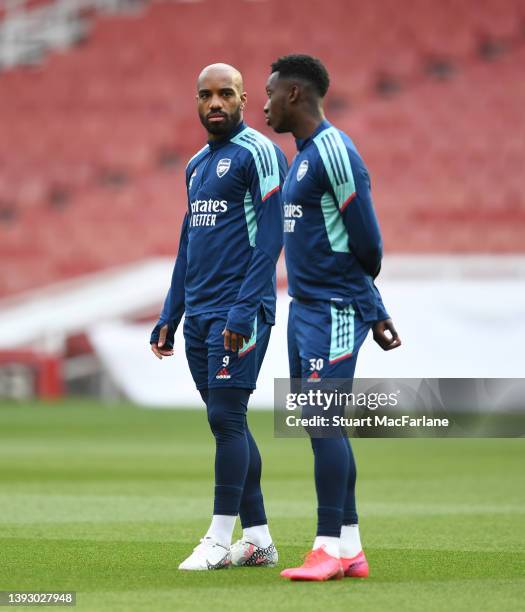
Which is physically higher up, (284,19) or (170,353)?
(284,19)

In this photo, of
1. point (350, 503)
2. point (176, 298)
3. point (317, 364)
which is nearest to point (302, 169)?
point (317, 364)

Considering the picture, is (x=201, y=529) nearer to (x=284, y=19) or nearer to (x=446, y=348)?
(x=446, y=348)

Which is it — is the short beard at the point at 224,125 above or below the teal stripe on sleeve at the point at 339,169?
above

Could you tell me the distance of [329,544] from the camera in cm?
585

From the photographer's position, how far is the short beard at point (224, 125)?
641 centimetres

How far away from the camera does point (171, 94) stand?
30422 mm

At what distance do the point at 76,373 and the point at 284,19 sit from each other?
39.0 feet

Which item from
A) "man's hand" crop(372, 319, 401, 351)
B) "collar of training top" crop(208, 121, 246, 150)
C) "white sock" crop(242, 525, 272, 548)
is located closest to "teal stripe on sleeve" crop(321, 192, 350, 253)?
"man's hand" crop(372, 319, 401, 351)

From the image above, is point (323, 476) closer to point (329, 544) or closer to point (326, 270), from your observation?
point (329, 544)

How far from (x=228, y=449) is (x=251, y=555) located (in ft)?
1.61

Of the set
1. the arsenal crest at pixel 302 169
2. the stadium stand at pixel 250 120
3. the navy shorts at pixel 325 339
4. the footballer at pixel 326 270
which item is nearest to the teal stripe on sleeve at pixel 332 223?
the footballer at pixel 326 270

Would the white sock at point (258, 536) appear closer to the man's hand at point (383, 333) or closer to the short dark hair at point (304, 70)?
the man's hand at point (383, 333)


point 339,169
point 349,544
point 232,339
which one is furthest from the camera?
point 232,339

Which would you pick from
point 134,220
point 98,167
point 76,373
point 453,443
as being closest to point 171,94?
point 98,167
